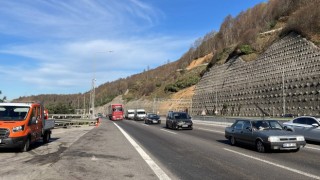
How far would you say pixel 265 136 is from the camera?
15391mm

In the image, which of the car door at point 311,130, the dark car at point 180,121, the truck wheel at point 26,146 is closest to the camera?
the truck wheel at point 26,146

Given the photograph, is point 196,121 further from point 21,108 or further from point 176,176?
point 176,176

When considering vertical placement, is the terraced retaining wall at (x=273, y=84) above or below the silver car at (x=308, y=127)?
above

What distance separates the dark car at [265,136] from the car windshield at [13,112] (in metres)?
9.45

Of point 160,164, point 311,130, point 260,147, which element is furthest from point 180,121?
point 160,164

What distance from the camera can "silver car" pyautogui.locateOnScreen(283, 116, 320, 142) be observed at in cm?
1975

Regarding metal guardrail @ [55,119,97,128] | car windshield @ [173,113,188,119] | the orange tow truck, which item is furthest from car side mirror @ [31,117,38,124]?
metal guardrail @ [55,119,97,128]

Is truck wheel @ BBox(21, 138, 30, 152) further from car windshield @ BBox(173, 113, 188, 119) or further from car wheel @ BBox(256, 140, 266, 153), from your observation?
car windshield @ BBox(173, 113, 188, 119)

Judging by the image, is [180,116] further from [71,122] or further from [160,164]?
[160,164]

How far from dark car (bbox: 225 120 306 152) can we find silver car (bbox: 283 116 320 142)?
3.90m

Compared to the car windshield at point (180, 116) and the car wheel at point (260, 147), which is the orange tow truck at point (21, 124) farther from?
the car windshield at point (180, 116)

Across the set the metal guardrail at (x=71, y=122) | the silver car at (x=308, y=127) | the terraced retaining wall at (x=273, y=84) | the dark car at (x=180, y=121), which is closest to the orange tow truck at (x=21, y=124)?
the silver car at (x=308, y=127)

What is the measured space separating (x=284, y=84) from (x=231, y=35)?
58480mm

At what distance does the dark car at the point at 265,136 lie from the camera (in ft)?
49.6
